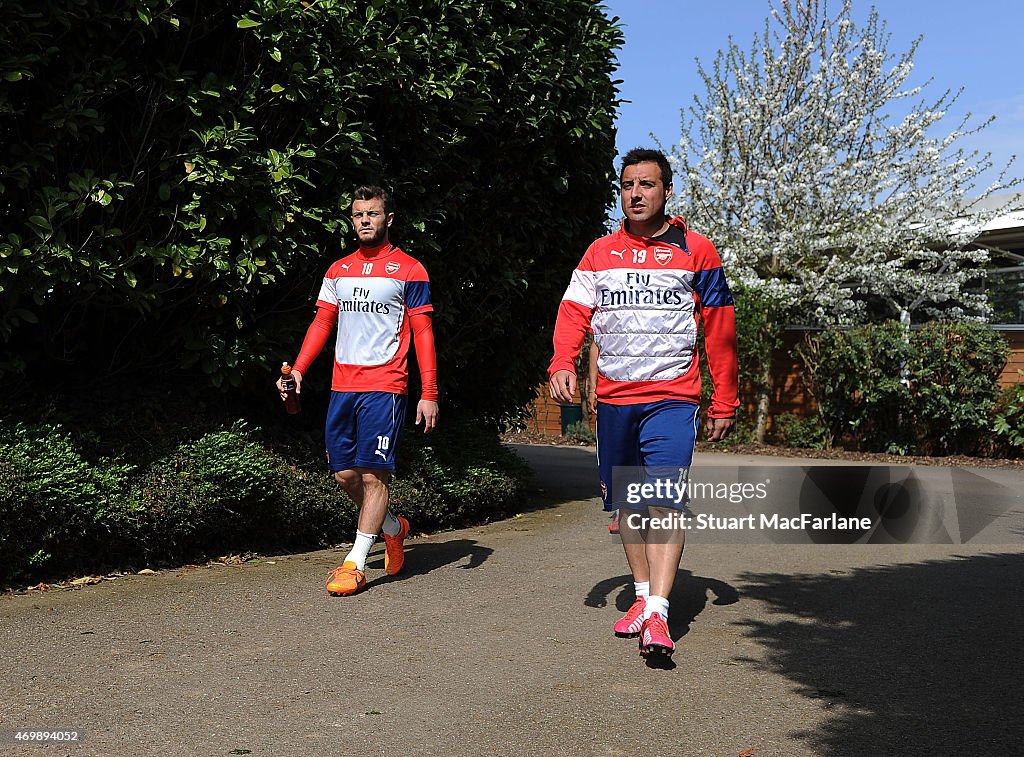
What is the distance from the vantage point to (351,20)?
661 cm

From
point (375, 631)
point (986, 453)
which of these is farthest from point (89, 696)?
point (986, 453)

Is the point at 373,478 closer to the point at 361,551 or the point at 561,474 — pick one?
the point at 361,551

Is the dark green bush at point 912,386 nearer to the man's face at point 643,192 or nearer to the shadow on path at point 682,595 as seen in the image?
the shadow on path at point 682,595

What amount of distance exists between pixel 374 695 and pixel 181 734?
29.0 inches

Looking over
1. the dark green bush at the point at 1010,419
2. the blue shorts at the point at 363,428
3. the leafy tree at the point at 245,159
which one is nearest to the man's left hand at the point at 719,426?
the blue shorts at the point at 363,428

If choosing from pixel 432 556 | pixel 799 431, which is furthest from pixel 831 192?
pixel 432 556

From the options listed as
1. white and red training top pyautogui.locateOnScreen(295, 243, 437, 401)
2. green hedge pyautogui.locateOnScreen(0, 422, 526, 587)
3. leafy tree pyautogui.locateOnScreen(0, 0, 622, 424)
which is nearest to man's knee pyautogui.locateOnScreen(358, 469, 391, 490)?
white and red training top pyautogui.locateOnScreen(295, 243, 437, 401)

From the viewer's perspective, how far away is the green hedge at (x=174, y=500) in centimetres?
573

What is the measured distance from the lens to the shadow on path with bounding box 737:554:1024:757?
12.1 ft

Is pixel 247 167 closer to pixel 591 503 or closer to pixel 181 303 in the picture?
pixel 181 303

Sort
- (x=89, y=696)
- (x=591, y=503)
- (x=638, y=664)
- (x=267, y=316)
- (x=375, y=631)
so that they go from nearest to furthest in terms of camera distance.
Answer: (x=89, y=696)
(x=638, y=664)
(x=375, y=631)
(x=267, y=316)
(x=591, y=503)

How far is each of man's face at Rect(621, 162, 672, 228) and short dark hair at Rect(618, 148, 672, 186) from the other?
0.08 ft
